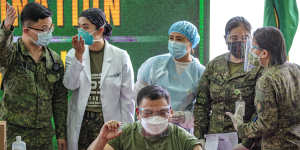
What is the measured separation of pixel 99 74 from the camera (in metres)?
3.45

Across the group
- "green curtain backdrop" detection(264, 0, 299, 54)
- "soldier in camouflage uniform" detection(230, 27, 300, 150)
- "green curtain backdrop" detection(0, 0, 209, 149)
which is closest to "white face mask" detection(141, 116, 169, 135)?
"soldier in camouflage uniform" detection(230, 27, 300, 150)

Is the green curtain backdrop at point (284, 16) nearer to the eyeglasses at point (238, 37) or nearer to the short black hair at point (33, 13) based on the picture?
the eyeglasses at point (238, 37)

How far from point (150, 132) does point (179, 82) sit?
3.38ft

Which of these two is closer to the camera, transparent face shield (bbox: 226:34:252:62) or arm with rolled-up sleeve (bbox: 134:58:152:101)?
transparent face shield (bbox: 226:34:252:62)

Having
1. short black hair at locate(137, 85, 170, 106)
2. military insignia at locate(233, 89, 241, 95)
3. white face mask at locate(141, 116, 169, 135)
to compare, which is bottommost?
white face mask at locate(141, 116, 169, 135)

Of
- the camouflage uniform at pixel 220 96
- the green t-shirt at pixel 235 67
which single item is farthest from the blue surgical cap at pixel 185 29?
the green t-shirt at pixel 235 67

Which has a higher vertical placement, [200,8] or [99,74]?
[200,8]

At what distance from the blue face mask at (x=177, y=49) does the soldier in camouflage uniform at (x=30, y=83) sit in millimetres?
962

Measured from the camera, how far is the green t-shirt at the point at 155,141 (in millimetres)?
2512

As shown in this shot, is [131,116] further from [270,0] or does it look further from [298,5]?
[298,5]

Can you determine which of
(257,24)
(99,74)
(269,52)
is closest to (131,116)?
(99,74)

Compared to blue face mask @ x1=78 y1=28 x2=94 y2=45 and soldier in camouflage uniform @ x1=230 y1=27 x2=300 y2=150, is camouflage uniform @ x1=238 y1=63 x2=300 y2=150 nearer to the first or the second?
soldier in camouflage uniform @ x1=230 y1=27 x2=300 y2=150

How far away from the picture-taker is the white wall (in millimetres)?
4488

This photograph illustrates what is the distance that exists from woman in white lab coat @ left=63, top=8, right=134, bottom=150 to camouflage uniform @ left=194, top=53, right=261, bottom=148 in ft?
2.04
